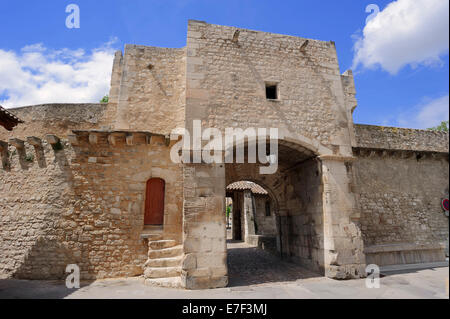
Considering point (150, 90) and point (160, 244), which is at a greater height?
point (150, 90)

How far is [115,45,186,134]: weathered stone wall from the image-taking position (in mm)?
7520

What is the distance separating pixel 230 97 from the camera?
6504mm

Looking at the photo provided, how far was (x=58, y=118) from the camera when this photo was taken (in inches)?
318

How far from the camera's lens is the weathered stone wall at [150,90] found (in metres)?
7.52

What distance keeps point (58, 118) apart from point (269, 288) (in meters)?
7.98

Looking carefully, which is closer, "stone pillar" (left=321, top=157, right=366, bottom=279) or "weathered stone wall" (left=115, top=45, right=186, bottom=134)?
"stone pillar" (left=321, top=157, right=366, bottom=279)

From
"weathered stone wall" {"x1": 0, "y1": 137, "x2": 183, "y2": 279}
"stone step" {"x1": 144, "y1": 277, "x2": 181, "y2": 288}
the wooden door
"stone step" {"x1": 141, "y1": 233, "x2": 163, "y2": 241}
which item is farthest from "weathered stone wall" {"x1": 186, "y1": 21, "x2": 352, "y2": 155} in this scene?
"stone step" {"x1": 144, "y1": 277, "x2": 181, "y2": 288}

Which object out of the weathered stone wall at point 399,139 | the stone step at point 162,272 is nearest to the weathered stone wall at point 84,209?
the stone step at point 162,272

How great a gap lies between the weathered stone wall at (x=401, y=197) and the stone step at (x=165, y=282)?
7.63 meters

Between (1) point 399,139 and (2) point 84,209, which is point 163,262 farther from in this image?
(1) point 399,139

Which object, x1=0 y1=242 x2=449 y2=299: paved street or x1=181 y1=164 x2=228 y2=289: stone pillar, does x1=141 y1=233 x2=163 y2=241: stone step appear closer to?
x1=0 y1=242 x2=449 y2=299: paved street

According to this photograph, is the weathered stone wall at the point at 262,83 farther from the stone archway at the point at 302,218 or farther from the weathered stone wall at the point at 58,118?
the weathered stone wall at the point at 58,118

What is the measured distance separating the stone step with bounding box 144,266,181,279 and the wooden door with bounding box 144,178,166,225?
4.42ft

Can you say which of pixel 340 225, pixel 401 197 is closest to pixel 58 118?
pixel 340 225
